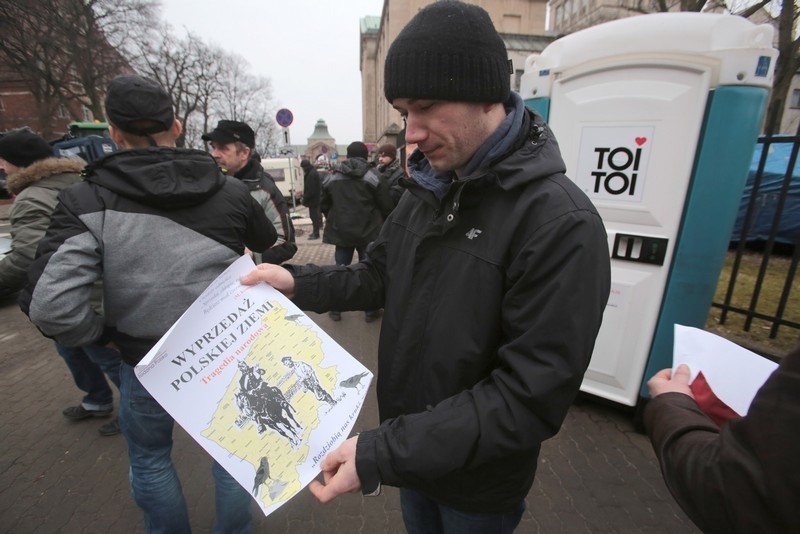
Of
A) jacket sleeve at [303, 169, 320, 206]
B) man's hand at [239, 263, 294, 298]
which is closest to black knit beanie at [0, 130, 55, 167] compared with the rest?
man's hand at [239, 263, 294, 298]

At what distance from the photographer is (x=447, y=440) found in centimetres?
92

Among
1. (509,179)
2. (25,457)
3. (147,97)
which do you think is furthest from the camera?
(25,457)

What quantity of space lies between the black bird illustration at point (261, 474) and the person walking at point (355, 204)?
3.85 meters

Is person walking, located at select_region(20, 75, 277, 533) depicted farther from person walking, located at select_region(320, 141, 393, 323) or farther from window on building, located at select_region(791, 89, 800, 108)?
window on building, located at select_region(791, 89, 800, 108)

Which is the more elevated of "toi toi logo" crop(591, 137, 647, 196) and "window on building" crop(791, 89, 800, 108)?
"window on building" crop(791, 89, 800, 108)

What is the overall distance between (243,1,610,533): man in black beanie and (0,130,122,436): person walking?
2029mm

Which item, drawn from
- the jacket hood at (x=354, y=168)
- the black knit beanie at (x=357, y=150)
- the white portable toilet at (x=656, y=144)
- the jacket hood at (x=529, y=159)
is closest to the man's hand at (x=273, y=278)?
the jacket hood at (x=529, y=159)

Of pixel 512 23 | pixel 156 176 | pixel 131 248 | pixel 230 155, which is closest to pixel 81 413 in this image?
pixel 230 155

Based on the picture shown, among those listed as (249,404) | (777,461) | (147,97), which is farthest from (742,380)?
(147,97)

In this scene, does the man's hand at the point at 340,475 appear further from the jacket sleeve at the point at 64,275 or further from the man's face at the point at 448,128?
the jacket sleeve at the point at 64,275

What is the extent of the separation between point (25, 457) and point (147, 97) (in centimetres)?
296

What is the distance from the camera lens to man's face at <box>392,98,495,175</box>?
42.8 inches

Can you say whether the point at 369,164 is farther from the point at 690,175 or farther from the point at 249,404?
the point at 249,404

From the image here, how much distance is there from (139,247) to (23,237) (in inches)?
64.3
